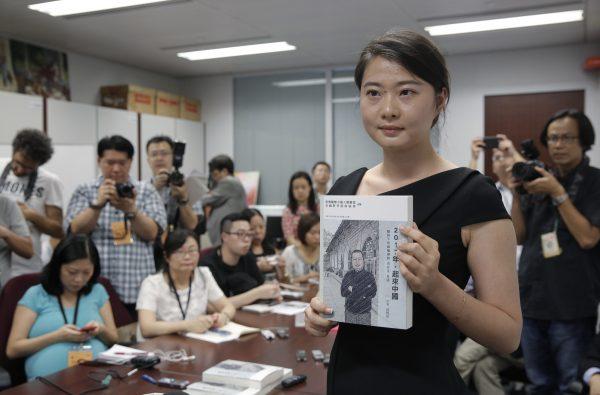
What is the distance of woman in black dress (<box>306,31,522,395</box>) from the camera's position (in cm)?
86

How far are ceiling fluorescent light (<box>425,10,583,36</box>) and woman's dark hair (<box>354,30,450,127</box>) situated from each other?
4.46m

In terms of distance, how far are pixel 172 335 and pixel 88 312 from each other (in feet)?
1.42

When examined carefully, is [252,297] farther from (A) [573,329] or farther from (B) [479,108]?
(B) [479,108]

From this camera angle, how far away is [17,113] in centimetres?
492

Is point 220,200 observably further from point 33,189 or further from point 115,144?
point 115,144

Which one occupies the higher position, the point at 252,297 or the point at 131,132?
the point at 131,132

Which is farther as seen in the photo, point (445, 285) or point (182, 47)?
point (182, 47)

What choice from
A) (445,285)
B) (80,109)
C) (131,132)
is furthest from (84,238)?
(131,132)

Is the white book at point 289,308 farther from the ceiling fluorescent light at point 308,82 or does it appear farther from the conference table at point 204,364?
the ceiling fluorescent light at point 308,82

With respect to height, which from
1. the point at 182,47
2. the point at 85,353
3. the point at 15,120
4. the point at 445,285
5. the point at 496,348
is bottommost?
the point at 85,353

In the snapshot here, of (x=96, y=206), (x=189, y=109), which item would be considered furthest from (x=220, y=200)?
(x=189, y=109)

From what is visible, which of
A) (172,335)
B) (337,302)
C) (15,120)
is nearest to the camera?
(337,302)

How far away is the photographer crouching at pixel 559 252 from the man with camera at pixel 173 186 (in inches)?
80.6

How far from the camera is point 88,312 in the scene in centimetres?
257
